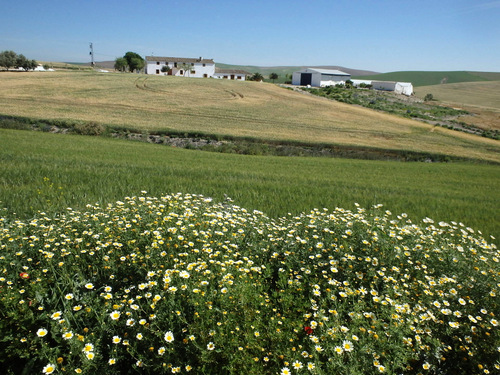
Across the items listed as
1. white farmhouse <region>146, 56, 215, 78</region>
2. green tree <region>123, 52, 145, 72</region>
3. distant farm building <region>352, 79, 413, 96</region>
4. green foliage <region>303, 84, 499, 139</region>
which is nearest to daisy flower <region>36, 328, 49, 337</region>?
green foliage <region>303, 84, 499, 139</region>

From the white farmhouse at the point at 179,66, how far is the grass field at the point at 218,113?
41418 millimetres

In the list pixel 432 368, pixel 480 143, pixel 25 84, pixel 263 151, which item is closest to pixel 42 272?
pixel 432 368

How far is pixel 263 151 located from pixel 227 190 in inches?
715

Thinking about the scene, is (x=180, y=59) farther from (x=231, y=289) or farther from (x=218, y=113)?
(x=231, y=289)

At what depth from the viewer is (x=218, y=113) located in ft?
153

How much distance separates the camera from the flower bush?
117 inches

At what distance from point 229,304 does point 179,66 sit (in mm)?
113704

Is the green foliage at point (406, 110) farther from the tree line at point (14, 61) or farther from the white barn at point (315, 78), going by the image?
the tree line at point (14, 61)

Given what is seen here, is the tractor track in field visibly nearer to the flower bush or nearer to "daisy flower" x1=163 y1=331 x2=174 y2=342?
the flower bush

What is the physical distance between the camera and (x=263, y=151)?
28188 millimetres

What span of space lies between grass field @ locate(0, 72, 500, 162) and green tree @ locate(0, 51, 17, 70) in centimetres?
3348

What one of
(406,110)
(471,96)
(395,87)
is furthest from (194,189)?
(471,96)

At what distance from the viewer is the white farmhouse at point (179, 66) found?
10736 cm

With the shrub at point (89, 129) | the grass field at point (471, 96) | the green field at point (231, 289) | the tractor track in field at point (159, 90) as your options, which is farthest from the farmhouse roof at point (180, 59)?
the green field at point (231, 289)
